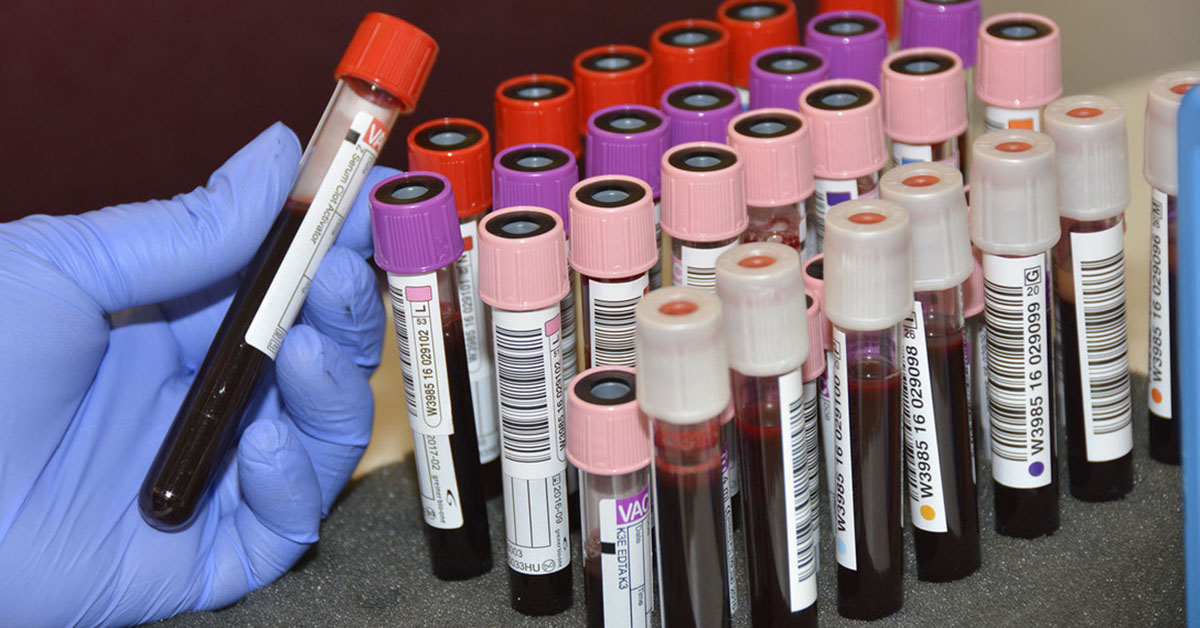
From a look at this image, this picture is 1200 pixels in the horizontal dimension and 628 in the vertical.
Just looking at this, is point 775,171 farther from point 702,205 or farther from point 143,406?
point 143,406

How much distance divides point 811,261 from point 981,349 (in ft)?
0.33

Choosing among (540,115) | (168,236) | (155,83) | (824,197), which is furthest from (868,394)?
(155,83)

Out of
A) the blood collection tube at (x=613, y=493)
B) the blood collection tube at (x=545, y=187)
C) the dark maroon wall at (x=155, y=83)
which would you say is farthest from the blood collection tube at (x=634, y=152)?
the dark maroon wall at (x=155, y=83)

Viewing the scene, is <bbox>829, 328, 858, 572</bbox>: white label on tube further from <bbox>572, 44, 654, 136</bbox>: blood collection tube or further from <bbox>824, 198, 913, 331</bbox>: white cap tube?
<bbox>572, 44, 654, 136</bbox>: blood collection tube

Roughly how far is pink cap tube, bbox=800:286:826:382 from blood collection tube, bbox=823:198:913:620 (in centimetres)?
1

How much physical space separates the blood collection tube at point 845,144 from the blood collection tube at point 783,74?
40 millimetres

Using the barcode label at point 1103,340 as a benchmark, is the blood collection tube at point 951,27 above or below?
above

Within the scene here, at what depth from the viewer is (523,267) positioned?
24.5 inches

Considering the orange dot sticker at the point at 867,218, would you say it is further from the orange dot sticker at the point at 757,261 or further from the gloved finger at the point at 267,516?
the gloved finger at the point at 267,516

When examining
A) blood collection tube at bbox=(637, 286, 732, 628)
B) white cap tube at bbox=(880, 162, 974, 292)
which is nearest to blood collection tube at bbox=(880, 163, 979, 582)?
white cap tube at bbox=(880, 162, 974, 292)

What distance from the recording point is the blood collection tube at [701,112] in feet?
2.46

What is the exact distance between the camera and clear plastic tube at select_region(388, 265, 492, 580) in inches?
25.9

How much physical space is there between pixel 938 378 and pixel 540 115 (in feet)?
0.86

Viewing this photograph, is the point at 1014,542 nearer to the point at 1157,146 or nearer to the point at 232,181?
the point at 1157,146
